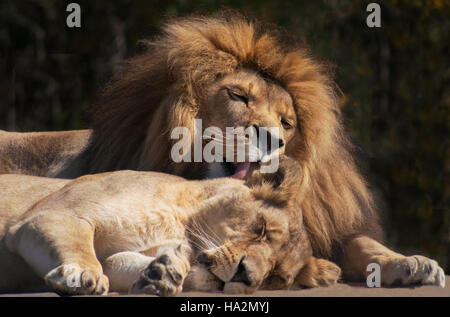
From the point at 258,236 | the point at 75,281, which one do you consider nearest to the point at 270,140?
the point at 258,236

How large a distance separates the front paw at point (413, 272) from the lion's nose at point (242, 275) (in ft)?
2.91

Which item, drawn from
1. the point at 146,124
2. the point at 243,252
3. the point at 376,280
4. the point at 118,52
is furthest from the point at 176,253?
the point at 118,52

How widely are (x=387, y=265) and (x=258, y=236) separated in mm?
806

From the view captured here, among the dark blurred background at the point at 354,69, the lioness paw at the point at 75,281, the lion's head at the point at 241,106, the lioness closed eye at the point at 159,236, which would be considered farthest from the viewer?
the dark blurred background at the point at 354,69

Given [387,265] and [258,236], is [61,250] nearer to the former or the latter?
[258,236]

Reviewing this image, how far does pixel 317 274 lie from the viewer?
155 inches

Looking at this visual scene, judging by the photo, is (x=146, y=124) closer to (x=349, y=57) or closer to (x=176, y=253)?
(x=176, y=253)

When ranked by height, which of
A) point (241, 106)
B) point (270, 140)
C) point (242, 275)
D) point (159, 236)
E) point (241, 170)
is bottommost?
point (242, 275)

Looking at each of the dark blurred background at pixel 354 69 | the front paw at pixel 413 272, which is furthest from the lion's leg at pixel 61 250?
the dark blurred background at pixel 354 69

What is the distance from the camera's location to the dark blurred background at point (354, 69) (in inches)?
347

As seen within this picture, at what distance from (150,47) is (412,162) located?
4.65 m

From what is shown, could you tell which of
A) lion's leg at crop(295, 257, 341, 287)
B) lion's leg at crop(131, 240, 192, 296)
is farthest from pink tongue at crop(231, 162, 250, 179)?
lion's leg at crop(131, 240, 192, 296)

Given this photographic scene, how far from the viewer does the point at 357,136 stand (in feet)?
28.6

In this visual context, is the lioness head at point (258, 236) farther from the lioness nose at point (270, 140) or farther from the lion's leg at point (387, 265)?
the lion's leg at point (387, 265)
